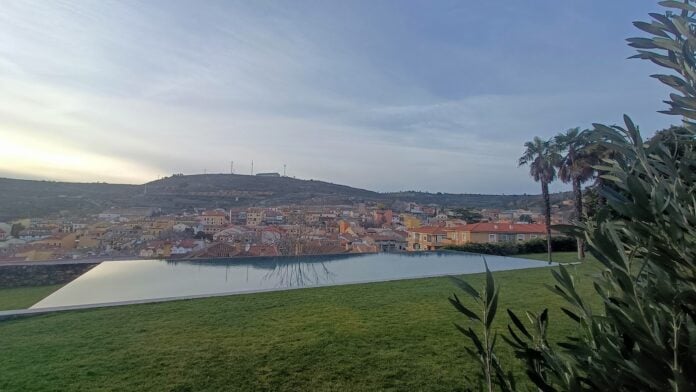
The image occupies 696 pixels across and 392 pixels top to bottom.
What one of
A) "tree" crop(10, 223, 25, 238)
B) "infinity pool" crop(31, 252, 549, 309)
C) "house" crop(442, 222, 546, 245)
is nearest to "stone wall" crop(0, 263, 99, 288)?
"infinity pool" crop(31, 252, 549, 309)

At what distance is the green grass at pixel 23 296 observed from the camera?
24.9 feet

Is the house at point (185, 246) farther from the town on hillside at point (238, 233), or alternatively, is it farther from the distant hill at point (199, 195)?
the distant hill at point (199, 195)

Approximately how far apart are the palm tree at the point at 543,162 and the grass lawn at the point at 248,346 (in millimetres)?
10954

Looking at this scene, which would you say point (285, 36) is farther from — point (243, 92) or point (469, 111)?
point (469, 111)

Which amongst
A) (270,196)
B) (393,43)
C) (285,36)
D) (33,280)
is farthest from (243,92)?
(270,196)

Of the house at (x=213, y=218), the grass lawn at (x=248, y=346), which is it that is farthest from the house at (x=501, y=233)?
→ the house at (x=213, y=218)

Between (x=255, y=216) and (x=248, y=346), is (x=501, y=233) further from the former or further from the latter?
(x=248, y=346)

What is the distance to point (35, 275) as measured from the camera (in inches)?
393

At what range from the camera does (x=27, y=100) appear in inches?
299

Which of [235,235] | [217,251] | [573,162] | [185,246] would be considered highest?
[573,162]

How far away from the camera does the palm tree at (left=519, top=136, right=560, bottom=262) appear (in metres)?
16.7

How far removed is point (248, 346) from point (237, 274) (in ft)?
22.5

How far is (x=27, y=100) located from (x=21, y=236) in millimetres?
7116

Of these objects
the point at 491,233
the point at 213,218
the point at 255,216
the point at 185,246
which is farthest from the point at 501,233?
the point at 185,246
